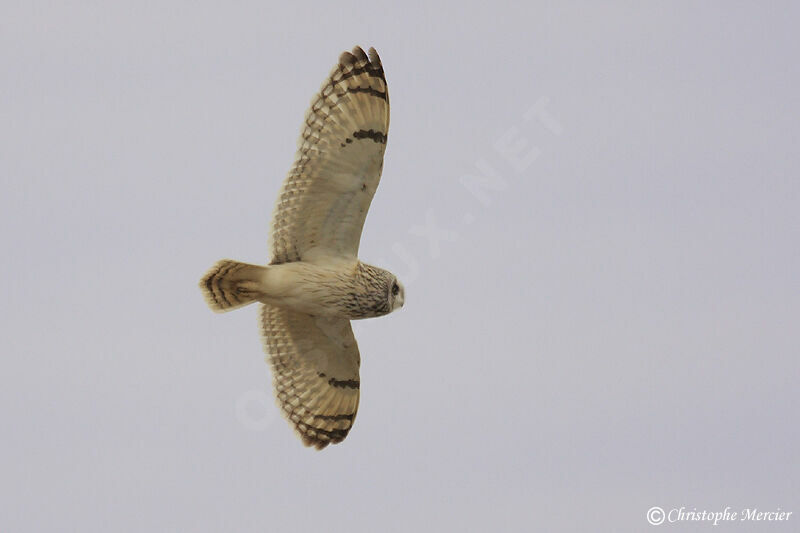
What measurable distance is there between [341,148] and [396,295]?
1518 mm

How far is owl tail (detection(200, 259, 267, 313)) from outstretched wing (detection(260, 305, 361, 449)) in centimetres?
91

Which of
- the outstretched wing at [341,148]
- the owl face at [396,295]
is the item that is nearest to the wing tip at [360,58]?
the outstretched wing at [341,148]

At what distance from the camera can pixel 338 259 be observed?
12.8 meters

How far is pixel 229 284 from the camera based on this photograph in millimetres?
12438

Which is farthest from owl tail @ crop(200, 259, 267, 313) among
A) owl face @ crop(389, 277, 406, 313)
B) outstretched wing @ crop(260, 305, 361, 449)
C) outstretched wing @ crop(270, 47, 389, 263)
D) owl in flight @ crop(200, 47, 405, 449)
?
owl face @ crop(389, 277, 406, 313)

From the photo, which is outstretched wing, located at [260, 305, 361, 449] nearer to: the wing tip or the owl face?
the owl face

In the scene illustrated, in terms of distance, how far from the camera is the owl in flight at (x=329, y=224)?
12.3 meters

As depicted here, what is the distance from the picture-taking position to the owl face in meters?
12.8

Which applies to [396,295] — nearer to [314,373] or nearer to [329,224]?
[329,224]

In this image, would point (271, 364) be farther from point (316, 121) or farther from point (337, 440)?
point (316, 121)

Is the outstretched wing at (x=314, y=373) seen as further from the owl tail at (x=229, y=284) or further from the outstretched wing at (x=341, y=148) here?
the outstretched wing at (x=341, y=148)

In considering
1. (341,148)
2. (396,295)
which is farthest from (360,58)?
(396,295)

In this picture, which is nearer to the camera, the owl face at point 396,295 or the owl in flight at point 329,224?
the owl in flight at point 329,224

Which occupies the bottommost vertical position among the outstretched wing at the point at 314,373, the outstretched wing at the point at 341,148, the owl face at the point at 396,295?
the outstretched wing at the point at 314,373
